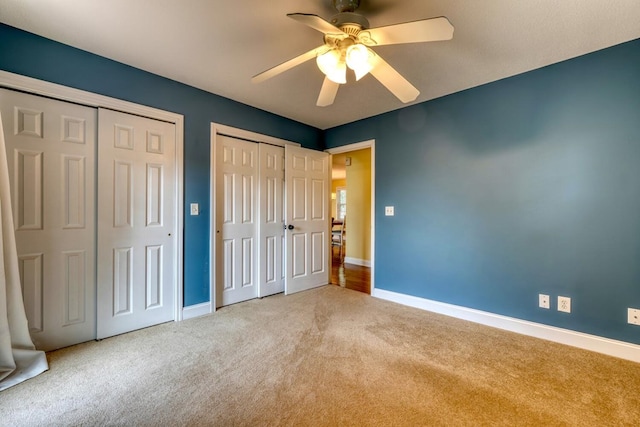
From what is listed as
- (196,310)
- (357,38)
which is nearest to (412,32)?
(357,38)

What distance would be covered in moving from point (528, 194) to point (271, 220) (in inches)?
107

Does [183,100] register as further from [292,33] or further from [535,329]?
[535,329]

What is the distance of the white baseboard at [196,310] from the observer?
2.69 metres

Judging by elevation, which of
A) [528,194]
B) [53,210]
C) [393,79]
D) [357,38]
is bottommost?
[53,210]

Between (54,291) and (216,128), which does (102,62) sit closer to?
(216,128)

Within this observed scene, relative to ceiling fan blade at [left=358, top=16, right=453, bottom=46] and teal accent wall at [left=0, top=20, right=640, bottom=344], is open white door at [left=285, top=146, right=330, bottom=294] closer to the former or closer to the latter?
teal accent wall at [left=0, top=20, right=640, bottom=344]

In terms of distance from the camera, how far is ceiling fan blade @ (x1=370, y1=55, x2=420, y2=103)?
1.61m

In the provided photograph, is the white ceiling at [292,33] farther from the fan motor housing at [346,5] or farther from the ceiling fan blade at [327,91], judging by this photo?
the ceiling fan blade at [327,91]

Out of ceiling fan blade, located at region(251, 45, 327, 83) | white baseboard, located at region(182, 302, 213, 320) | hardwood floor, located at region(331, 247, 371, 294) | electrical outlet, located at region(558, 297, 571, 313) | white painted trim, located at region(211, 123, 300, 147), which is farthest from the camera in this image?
hardwood floor, located at region(331, 247, 371, 294)

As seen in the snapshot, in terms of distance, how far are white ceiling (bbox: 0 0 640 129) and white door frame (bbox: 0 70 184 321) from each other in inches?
13.6

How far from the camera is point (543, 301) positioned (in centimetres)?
236

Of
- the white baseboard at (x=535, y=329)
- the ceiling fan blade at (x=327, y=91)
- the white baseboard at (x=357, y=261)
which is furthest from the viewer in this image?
the white baseboard at (x=357, y=261)

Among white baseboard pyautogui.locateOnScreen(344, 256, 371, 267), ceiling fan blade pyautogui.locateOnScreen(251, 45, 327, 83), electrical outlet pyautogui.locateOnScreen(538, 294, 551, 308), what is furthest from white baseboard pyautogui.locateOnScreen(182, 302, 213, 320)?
white baseboard pyautogui.locateOnScreen(344, 256, 371, 267)

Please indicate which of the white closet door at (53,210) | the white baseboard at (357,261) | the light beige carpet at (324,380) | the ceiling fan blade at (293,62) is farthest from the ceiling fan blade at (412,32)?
the white baseboard at (357,261)
